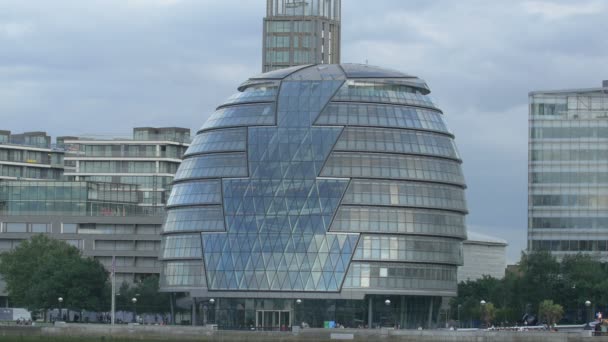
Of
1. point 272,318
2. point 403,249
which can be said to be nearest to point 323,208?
point 403,249

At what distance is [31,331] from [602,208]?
63.3m

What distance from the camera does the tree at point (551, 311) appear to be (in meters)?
151

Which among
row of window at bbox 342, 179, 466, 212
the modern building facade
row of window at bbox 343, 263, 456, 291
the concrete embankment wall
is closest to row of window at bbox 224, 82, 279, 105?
row of window at bbox 342, 179, 466, 212

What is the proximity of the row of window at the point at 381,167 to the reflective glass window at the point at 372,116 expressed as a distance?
11.3 ft

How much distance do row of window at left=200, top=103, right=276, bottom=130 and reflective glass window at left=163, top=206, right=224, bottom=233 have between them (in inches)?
369

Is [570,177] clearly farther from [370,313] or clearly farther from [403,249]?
[370,313]

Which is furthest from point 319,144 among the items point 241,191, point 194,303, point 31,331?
point 31,331

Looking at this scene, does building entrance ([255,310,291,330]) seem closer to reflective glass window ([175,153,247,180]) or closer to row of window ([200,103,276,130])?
reflective glass window ([175,153,247,180])

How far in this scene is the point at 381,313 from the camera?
165125 millimetres

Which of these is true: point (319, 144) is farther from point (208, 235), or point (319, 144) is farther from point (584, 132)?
point (584, 132)

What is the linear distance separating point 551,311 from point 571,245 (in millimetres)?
23988

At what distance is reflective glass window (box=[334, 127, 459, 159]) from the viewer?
165375 millimetres

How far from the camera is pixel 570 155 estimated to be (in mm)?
173750

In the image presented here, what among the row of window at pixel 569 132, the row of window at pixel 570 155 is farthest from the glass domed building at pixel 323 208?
the row of window at pixel 569 132
